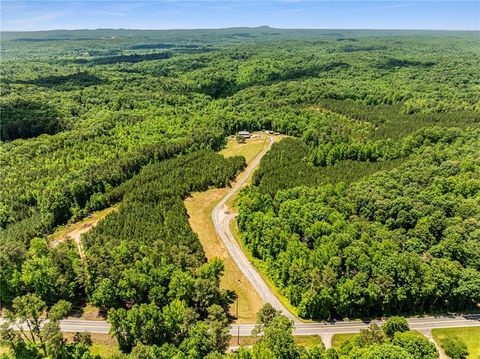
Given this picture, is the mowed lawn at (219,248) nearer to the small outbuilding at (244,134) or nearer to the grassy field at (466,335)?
the small outbuilding at (244,134)

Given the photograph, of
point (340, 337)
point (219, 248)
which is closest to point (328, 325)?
point (340, 337)

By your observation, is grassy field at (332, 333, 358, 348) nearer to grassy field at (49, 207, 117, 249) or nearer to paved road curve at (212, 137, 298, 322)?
paved road curve at (212, 137, 298, 322)

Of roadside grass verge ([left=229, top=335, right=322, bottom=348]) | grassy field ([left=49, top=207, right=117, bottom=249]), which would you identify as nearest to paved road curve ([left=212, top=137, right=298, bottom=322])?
roadside grass verge ([left=229, top=335, right=322, bottom=348])

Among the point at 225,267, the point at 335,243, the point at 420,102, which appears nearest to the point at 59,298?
the point at 225,267

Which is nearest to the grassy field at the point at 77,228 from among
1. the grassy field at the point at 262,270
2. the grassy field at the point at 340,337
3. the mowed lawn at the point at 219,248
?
the mowed lawn at the point at 219,248

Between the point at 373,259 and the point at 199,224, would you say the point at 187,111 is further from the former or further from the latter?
the point at 373,259
